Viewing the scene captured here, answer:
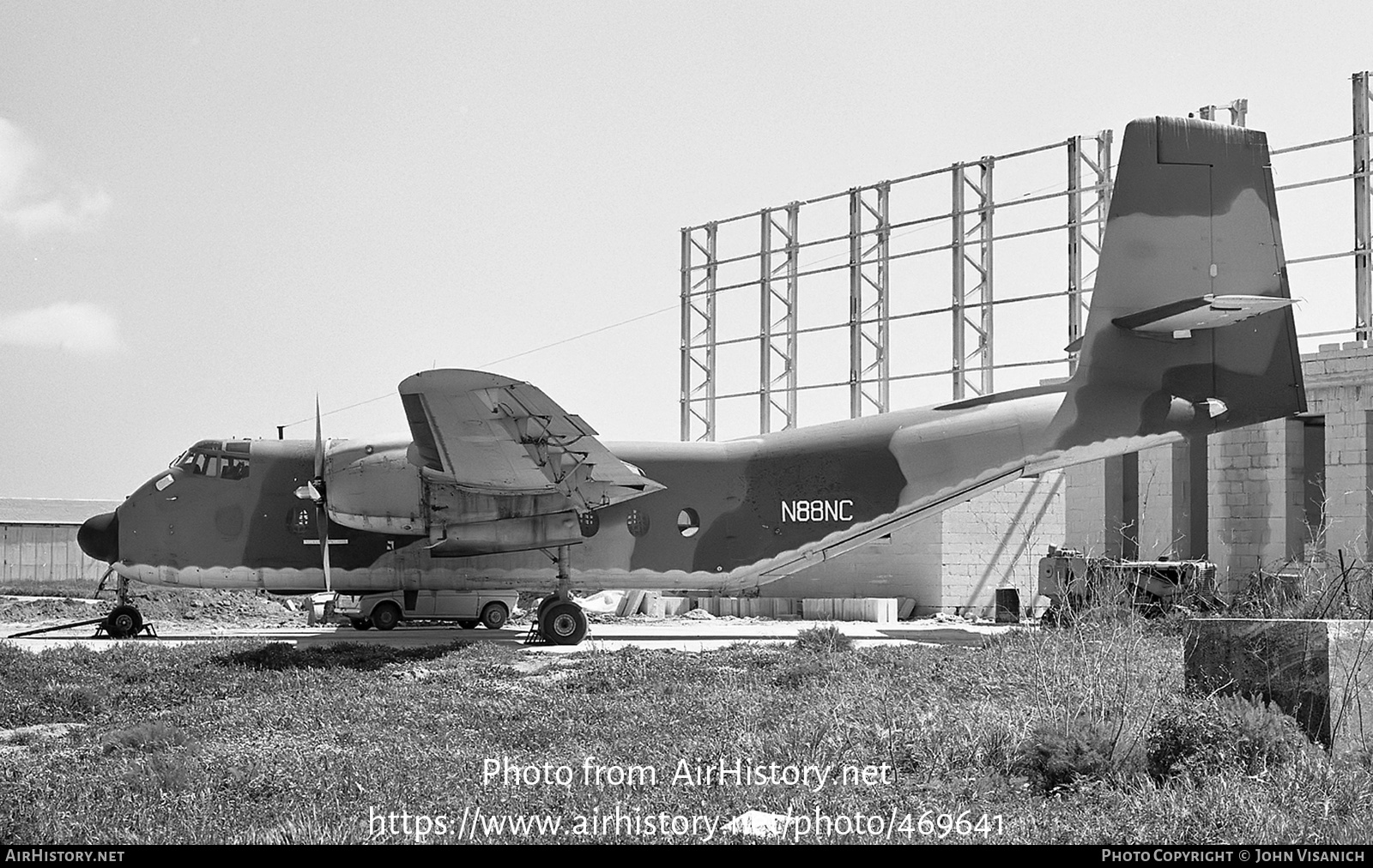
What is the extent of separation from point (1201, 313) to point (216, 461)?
1591cm

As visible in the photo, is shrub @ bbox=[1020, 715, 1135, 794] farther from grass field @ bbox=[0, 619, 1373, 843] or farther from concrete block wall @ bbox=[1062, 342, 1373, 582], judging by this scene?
A: concrete block wall @ bbox=[1062, 342, 1373, 582]

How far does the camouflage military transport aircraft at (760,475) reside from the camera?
63.3 feet

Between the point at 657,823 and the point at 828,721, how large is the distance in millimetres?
3295

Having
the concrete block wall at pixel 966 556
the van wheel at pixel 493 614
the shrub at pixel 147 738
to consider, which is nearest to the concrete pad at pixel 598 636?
the van wheel at pixel 493 614

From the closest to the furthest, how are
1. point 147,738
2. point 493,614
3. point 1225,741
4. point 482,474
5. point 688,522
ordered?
point 1225,741, point 147,738, point 482,474, point 688,522, point 493,614

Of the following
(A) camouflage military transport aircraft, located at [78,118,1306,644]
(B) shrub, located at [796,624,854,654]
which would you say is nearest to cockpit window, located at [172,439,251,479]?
(A) camouflage military transport aircraft, located at [78,118,1306,644]

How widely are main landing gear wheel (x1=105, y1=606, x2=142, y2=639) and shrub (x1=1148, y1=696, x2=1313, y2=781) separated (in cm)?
1689

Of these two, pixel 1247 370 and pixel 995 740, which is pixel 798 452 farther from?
pixel 995 740

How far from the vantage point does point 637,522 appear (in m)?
20.3

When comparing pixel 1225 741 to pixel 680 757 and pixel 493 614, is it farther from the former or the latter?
pixel 493 614

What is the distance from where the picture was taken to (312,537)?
20.0 meters

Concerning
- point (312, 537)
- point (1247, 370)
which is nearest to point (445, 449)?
point (312, 537)

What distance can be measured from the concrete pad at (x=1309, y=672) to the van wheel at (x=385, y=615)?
16.0m

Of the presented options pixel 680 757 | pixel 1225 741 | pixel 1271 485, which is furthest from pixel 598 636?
pixel 1271 485
